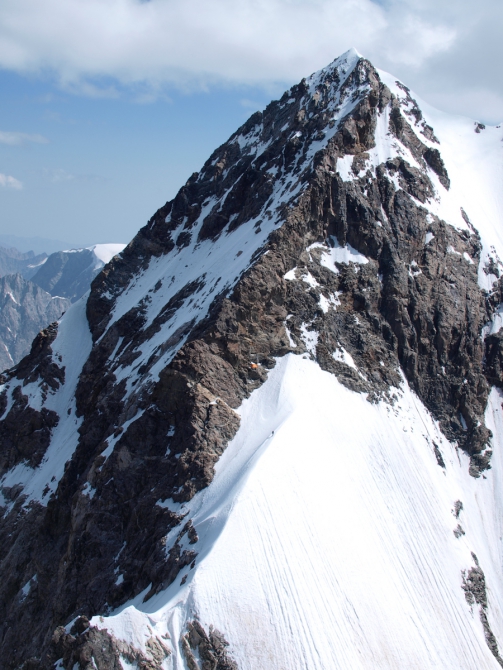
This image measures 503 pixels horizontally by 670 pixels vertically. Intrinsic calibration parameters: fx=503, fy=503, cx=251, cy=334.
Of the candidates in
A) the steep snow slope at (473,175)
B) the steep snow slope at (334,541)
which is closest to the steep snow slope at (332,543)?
the steep snow slope at (334,541)

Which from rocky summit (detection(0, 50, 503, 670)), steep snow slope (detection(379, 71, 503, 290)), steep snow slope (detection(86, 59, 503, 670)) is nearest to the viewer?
steep snow slope (detection(86, 59, 503, 670))

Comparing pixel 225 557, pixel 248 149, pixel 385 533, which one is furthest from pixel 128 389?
pixel 248 149

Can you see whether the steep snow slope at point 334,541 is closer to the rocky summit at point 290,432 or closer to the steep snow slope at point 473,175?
the rocky summit at point 290,432

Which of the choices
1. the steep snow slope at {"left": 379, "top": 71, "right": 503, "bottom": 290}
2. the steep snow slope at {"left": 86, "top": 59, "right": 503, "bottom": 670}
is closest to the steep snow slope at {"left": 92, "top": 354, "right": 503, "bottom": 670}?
the steep snow slope at {"left": 86, "top": 59, "right": 503, "bottom": 670}

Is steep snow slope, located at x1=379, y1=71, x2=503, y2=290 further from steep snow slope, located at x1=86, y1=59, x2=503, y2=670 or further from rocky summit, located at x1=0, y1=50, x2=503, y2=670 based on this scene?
steep snow slope, located at x1=86, y1=59, x2=503, y2=670

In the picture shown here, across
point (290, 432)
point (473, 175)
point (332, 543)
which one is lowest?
point (332, 543)

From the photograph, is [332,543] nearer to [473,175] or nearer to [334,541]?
[334,541]

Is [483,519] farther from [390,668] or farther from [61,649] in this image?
[61,649]

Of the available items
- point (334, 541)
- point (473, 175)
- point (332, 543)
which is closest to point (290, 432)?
point (334, 541)

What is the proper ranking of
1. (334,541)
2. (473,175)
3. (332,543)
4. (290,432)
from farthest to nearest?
(473,175) → (290,432) → (334,541) → (332,543)
